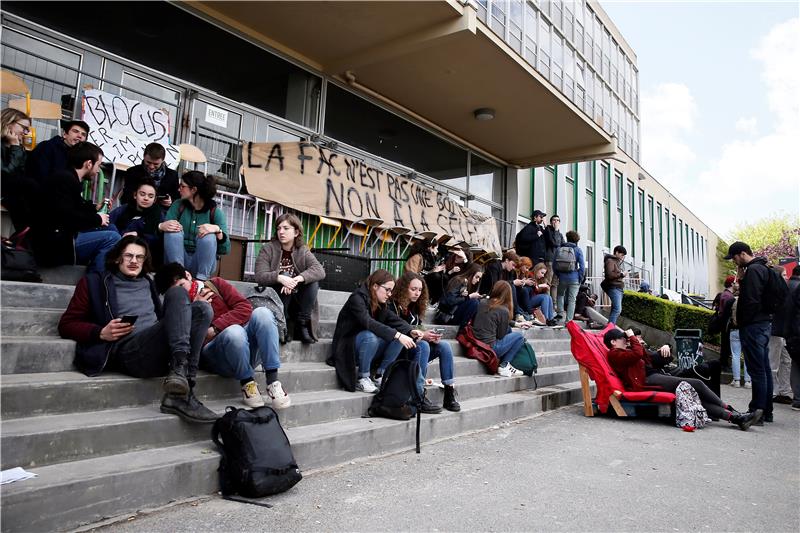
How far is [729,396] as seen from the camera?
28.3ft

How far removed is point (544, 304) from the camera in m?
10.3

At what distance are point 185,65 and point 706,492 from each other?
27.6ft

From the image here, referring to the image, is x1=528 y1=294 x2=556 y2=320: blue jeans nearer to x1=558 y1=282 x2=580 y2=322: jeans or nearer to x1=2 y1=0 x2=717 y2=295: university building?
x1=558 y1=282 x2=580 y2=322: jeans

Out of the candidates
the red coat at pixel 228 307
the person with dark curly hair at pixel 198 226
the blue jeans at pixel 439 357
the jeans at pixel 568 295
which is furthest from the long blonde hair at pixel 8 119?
the jeans at pixel 568 295

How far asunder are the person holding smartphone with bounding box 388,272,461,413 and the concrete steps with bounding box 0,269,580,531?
0.24 metres

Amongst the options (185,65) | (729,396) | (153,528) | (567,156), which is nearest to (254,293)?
(153,528)

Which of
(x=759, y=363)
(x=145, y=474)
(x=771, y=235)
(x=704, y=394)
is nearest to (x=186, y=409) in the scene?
(x=145, y=474)

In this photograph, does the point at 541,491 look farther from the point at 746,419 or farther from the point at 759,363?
the point at 759,363

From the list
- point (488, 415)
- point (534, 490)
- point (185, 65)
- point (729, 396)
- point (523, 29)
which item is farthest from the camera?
point (523, 29)

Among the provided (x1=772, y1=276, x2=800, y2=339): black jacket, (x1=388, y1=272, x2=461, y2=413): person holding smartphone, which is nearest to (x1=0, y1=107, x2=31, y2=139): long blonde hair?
(x1=388, y1=272, x2=461, y2=413): person holding smartphone

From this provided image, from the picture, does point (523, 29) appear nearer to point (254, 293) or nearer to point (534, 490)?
point (254, 293)

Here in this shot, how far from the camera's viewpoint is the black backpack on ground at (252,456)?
3137 mm

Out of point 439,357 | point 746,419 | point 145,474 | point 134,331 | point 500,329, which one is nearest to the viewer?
point 145,474

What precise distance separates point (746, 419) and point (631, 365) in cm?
134
